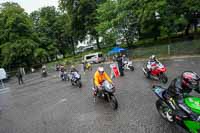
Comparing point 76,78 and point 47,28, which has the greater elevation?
point 47,28

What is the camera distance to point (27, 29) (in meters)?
45.8

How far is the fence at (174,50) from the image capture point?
922 inches

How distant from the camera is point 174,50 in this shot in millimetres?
26125

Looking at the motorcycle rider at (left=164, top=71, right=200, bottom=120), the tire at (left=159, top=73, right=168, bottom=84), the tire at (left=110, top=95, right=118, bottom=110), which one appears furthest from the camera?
the tire at (left=159, top=73, right=168, bottom=84)

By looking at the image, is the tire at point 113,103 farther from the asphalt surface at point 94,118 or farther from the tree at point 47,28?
the tree at point 47,28

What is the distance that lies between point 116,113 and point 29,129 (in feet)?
9.60

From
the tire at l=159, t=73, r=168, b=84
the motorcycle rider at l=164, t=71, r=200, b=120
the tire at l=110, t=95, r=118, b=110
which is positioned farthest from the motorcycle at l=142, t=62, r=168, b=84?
the motorcycle rider at l=164, t=71, r=200, b=120

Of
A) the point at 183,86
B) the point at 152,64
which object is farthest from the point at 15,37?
the point at 183,86

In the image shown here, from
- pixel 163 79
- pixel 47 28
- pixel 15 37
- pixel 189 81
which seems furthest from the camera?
pixel 47 28

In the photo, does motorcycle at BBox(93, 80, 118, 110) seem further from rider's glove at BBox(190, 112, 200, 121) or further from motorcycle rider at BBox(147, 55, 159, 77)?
motorcycle rider at BBox(147, 55, 159, 77)

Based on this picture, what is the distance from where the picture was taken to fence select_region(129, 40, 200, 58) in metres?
23.4

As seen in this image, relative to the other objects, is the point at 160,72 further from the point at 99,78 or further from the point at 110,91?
the point at 110,91

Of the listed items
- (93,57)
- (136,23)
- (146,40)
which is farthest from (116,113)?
(146,40)

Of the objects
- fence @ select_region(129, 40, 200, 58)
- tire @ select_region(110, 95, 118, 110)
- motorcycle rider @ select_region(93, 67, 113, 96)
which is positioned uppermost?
fence @ select_region(129, 40, 200, 58)
